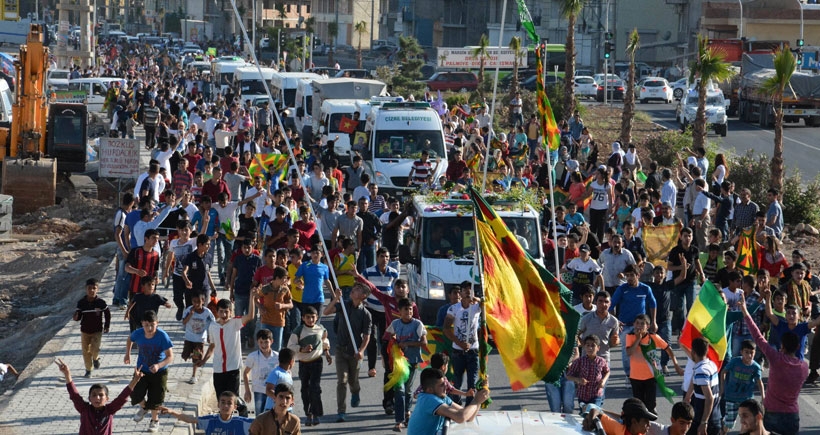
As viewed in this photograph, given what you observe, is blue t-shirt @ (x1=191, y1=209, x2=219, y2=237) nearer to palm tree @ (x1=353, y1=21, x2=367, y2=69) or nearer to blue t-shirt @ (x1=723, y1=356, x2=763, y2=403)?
blue t-shirt @ (x1=723, y1=356, x2=763, y2=403)

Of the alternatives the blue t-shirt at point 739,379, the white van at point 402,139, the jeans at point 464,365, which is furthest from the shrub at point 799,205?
the blue t-shirt at point 739,379

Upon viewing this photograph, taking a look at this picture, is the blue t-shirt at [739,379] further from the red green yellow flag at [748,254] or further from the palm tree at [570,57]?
the palm tree at [570,57]

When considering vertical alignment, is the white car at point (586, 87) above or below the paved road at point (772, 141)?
above

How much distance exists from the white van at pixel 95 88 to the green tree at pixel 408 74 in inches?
497

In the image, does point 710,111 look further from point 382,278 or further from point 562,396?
point 562,396

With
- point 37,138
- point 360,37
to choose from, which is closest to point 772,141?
point 37,138

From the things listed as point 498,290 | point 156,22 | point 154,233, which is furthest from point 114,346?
point 156,22

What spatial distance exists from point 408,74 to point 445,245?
48034 millimetres

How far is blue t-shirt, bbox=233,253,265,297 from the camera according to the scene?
49.4ft

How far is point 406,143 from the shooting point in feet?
86.1

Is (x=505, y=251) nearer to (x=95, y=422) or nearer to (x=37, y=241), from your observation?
(x=95, y=422)

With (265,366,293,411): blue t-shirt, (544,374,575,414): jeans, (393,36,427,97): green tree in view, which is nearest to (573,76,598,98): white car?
(393,36,427,97): green tree

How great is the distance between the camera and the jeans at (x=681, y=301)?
15.9 meters

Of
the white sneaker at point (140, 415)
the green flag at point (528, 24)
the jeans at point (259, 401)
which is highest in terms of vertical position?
the green flag at point (528, 24)
